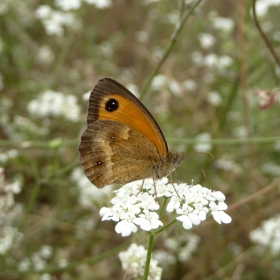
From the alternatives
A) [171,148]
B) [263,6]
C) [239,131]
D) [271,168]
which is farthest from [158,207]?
[239,131]

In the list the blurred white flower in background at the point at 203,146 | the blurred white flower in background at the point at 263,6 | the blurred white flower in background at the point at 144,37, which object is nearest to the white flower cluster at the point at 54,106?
the blurred white flower in background at the point at 203,146

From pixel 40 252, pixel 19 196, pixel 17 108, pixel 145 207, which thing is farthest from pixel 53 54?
pixel 145 207

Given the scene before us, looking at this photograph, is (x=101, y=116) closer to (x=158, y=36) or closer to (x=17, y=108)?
(x=17, y=108)

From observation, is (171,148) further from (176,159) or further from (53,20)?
(176,159)

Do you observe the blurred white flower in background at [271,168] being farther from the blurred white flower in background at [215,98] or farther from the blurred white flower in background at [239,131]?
the blurred white flower in background at [215,98]

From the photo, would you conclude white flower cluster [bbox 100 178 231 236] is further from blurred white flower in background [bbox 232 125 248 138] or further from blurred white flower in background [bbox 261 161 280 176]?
blurred white flower in background [bbox 232 125 248 138]
